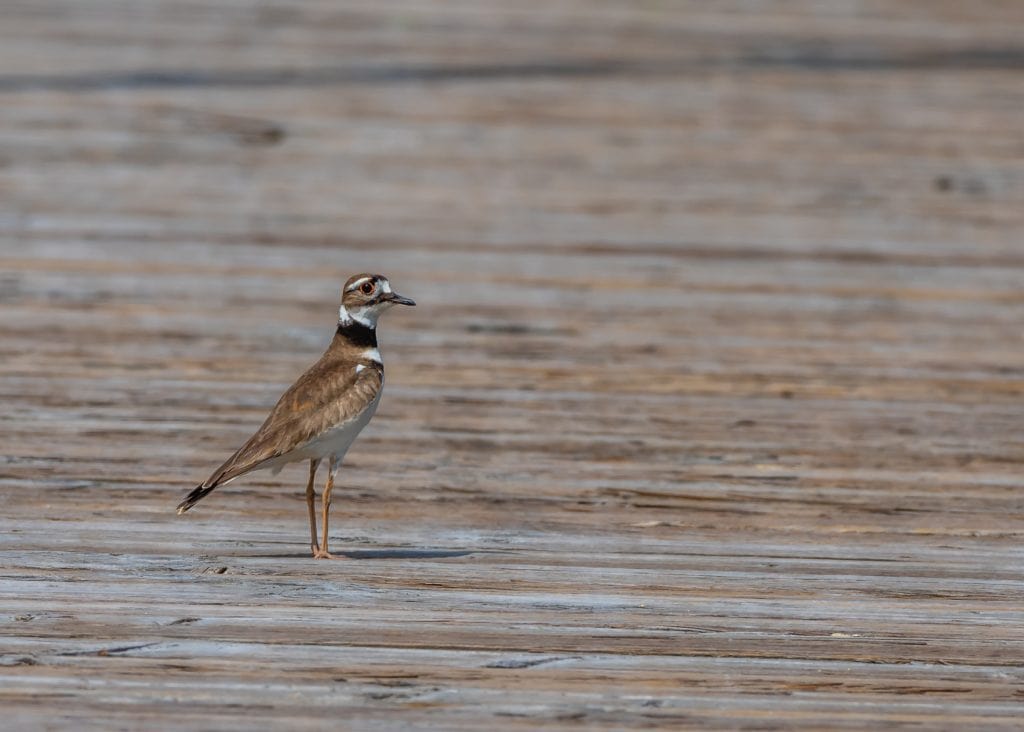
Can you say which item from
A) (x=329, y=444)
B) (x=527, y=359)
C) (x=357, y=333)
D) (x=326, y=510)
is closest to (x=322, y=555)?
(x=326, y=510)

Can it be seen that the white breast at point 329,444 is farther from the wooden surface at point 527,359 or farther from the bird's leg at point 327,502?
the wooden surface at point 527,359

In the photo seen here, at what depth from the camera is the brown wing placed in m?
5.73

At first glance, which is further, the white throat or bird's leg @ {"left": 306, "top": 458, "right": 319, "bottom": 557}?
the white throat

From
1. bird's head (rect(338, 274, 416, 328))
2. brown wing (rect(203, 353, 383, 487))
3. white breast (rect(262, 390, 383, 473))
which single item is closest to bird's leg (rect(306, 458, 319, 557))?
white breast (rect(262, 390, 383, 473))

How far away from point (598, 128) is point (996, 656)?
739 centimetres

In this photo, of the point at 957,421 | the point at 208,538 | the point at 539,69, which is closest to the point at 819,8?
the point at 539,69

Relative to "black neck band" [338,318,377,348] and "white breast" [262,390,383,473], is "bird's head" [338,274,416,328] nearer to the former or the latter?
"black neck band" [338,318,377,348]

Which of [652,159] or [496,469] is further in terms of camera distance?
[652,159]

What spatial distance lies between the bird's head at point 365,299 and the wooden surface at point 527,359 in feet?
2.31

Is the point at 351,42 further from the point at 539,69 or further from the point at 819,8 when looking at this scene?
the point at 819,8

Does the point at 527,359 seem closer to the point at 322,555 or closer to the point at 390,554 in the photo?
the point at 390,554

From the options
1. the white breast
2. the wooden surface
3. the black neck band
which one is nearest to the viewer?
the wooden surface

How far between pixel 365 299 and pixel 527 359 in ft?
7.01

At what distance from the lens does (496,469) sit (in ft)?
22.5
